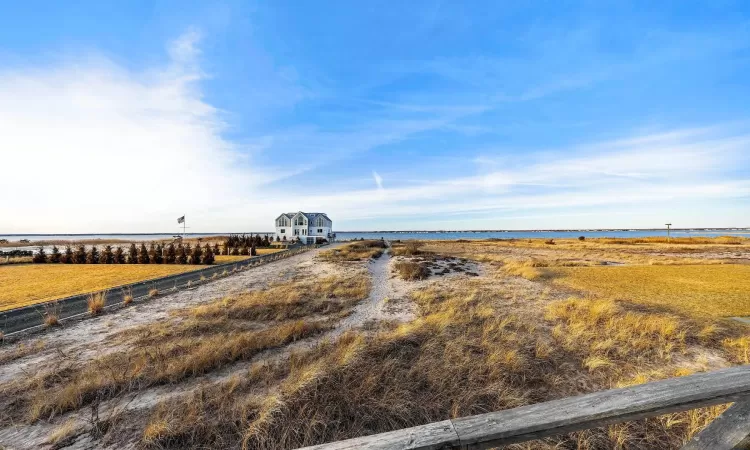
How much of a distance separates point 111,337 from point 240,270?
15382mm

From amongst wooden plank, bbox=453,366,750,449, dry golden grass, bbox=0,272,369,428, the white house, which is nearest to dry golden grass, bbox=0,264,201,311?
dry golden grass, bbox=0,272,369,428

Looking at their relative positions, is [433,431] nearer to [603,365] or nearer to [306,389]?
[306,389]

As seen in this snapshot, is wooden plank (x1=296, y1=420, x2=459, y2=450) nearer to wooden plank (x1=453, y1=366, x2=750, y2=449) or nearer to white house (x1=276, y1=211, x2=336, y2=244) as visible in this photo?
wooden plank (x1=453, y1=366, x2=750, y2=449)

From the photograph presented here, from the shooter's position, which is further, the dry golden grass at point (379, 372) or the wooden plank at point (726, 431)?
the dry golden grass at point (379, 372)

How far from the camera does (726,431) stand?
2.21m

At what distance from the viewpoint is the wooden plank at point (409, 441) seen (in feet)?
5.74

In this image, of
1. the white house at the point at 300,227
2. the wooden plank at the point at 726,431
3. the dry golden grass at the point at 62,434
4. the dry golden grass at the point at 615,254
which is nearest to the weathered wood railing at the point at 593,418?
the wooden plank at the point at 726,431

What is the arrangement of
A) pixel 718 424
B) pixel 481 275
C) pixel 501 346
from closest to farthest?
pixel 718 424, pixel 501 346, pixel 481 275

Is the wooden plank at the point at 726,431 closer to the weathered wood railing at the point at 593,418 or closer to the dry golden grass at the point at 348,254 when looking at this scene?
the weathered wood railing at the point at 593,418

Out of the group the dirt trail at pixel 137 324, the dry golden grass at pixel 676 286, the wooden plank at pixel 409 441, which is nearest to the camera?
the wooden plank at pixel 409 441

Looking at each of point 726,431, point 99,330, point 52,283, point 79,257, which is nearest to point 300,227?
point 79,257

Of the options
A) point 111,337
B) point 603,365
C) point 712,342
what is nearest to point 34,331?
point 111,337

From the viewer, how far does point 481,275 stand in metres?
20.8

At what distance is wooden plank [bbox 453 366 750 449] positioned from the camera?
1.89 meters
